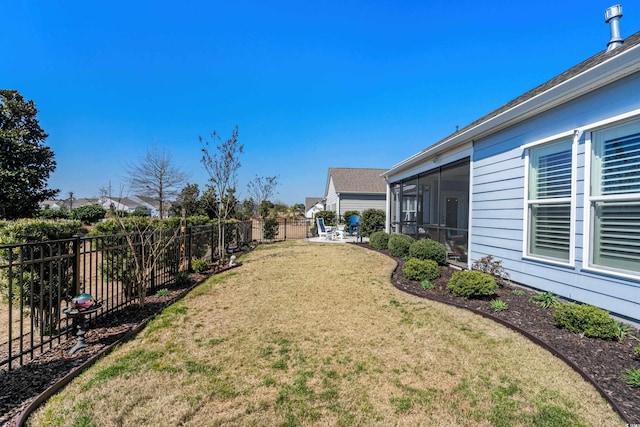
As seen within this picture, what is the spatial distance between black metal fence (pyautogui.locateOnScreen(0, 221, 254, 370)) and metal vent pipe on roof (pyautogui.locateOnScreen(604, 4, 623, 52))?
27.7 feet

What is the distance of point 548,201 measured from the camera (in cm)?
446

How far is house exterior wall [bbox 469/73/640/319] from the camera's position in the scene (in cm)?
345

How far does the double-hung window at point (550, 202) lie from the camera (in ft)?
13.8

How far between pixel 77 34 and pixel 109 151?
7.88 m

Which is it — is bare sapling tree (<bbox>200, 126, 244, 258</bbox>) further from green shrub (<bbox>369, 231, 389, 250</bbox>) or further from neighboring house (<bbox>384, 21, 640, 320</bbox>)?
neighboring house (<bbox>384, 21, 640, 320</bbox>)

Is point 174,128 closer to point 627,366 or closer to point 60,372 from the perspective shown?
Answer: point 60,372

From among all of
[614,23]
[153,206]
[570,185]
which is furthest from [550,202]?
[153,206]

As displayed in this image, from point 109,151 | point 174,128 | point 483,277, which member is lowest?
point 483,277

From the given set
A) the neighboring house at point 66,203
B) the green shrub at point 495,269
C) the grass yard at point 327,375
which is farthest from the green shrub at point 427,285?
the neighboring house at point 66,203

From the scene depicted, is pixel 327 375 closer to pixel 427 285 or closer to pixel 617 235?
pixel 427 285

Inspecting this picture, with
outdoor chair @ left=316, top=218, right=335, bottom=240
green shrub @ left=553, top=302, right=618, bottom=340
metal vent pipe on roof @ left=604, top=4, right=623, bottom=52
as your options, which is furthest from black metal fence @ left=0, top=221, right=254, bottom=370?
metal vent pipe on roof @ left=604, top=4, right=623, bottom=52

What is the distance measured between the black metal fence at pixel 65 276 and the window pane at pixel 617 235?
248 inches

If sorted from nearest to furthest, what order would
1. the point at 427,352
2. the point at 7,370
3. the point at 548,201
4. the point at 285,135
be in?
the point at 7,370, the point at 427,352, the point at 548,201, the point at 285,135

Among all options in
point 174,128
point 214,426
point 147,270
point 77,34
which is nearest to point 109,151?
point 174,128
